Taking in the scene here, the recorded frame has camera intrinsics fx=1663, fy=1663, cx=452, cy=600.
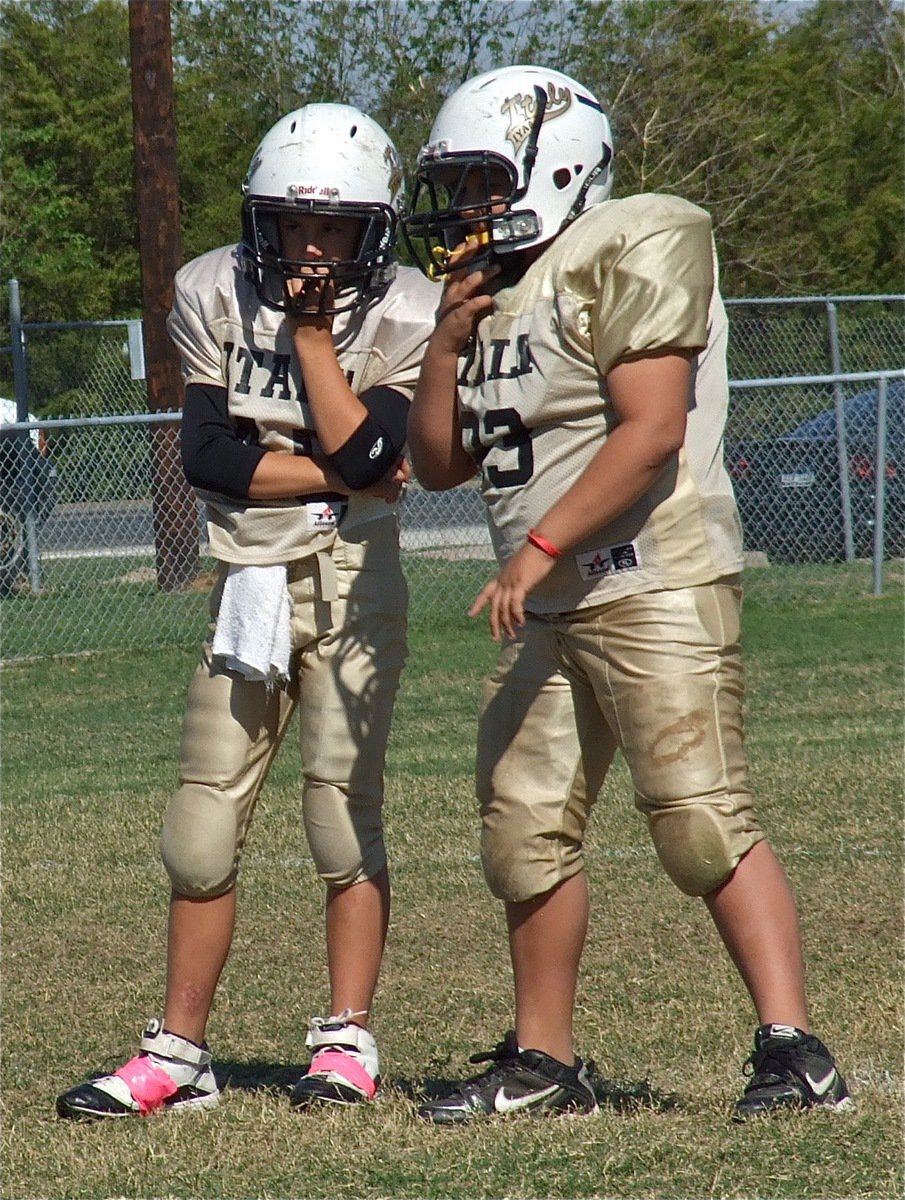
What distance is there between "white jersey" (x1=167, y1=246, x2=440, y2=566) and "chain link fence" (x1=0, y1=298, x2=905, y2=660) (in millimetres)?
6427

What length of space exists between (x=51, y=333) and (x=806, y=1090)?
1630 cm

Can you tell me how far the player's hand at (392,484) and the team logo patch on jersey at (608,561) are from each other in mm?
562

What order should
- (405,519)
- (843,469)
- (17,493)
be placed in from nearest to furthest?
(17,493) → (843,469) → (405,519)

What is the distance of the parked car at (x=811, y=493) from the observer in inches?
502

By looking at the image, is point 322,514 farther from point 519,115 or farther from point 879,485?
point 879,485

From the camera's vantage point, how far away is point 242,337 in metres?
3.64

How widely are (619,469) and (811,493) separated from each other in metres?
10.0

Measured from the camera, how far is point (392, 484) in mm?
3654

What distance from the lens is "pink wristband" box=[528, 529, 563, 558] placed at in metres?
3.09

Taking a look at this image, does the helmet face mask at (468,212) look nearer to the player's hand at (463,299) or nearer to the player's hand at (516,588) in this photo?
the player's hand at (463,299)

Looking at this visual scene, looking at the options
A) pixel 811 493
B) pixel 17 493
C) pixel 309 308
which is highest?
pixel 309 308

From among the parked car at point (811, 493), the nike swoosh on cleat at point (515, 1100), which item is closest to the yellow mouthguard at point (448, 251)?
the nike swoosh on cleat at point (515, 1100)

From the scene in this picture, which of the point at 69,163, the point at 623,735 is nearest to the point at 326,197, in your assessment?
the point at 623,735

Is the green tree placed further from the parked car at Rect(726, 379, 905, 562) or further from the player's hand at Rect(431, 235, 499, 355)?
the player's hand at Rect(431, 235, 499, 355)
